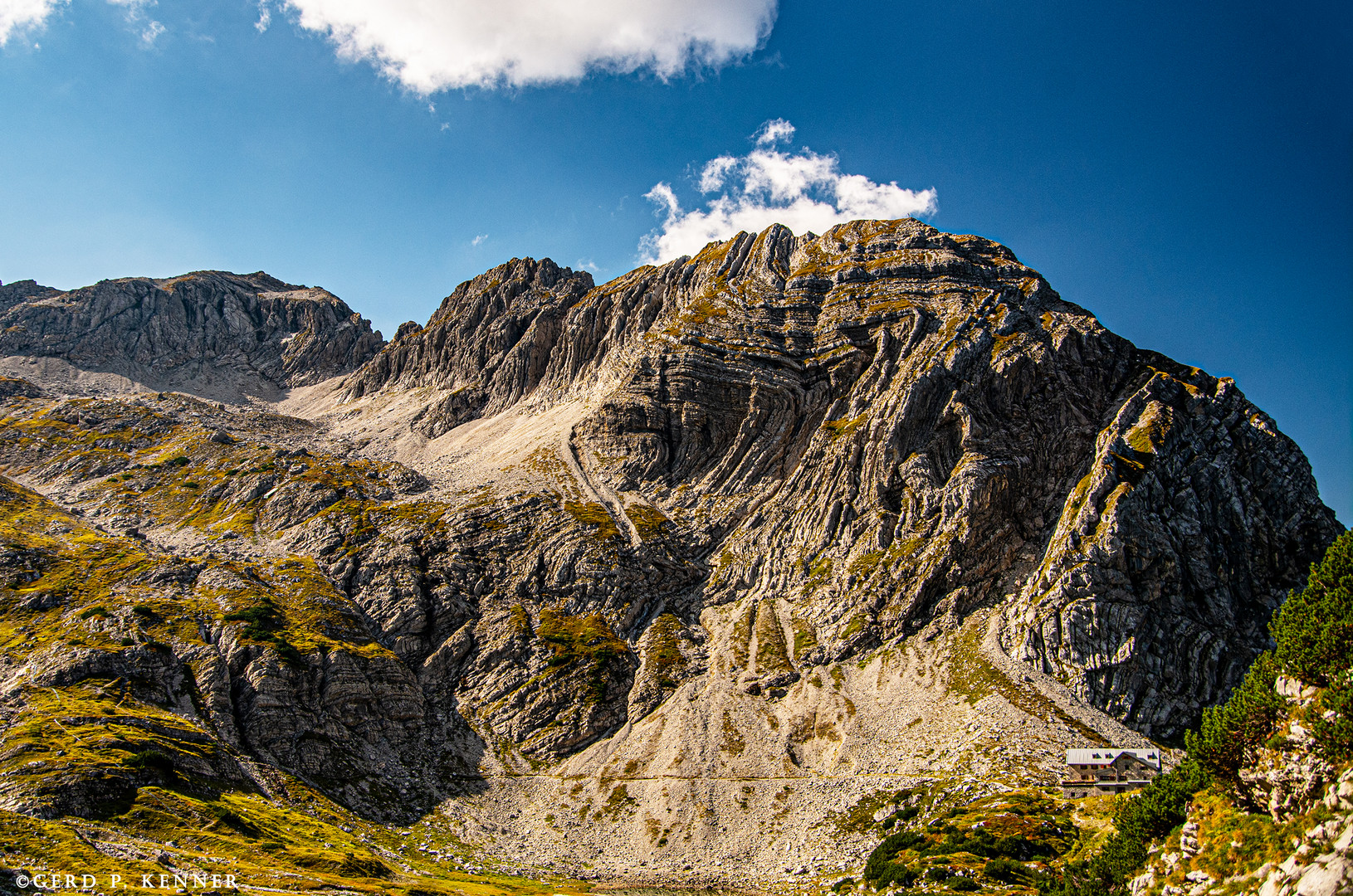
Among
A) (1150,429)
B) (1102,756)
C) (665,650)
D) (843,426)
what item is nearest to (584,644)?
(665,650)

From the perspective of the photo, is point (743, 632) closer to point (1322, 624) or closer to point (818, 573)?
point (818, 573)

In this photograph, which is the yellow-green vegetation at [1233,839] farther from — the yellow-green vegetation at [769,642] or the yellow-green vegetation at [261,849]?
the yellow-green vegetation at [769,642]

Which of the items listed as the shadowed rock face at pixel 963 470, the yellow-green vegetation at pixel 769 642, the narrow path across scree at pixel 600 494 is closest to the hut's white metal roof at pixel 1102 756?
the shadowed rock face at pixel 963 470

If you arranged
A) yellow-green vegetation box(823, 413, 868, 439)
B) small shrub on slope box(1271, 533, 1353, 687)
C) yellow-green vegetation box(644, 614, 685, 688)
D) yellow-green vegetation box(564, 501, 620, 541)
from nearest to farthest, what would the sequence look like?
A: small shrub on slope box(1271, 533, 1353, 687)
yellow-green vegetation box(644, 614, 685, 688)
yellow-green vegetation box(564, 501, 620, 541)
yellow-green vegetation box(823, 413, 868, 439)

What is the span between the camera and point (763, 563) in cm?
13550

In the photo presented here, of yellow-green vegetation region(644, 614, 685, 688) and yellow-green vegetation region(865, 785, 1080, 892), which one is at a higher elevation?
yellow-green vegetation region(644, 614, 685, 688)

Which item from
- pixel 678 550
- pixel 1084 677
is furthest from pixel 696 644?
pixel 1084 677

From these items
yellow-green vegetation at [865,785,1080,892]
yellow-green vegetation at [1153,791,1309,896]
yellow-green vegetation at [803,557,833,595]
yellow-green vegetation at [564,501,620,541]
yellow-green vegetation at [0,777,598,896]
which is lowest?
yellow-green vegetation at [0,777,598,896]

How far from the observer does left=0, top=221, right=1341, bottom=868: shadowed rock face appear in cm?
9544

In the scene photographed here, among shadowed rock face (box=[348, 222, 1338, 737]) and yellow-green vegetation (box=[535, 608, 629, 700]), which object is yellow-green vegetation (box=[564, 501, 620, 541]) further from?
yellow-green vegetation (box=[535, 608, 629, 700])

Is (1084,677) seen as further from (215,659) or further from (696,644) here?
(215,659)

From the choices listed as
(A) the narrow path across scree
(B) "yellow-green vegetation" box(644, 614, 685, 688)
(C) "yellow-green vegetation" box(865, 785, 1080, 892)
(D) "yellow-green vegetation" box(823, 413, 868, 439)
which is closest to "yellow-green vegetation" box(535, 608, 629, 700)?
(B) "yellow-green vegetation" box(644, 614, 685, 688)

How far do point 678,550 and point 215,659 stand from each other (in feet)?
256

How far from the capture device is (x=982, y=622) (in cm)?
11125
